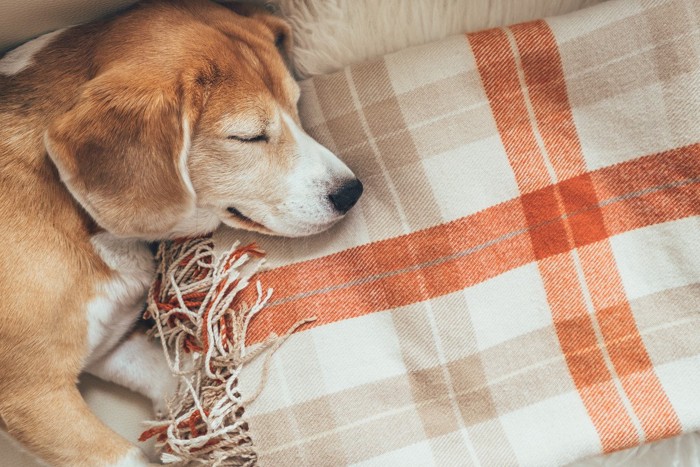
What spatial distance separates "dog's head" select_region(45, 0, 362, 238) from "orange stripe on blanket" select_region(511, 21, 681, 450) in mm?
446

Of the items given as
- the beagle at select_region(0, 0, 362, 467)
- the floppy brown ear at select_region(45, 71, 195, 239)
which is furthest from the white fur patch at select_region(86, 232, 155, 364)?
the floppy brown ear at select_region(45, 71, 195, 239)

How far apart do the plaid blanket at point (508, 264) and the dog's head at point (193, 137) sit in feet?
0.37

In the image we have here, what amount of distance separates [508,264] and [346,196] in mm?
375

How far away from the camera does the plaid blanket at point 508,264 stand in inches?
51.0

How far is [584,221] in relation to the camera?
53.3 inches

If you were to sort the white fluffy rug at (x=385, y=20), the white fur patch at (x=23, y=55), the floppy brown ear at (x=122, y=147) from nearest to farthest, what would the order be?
the floppy brown ear at (x=122, y=147), the white fur patch at (x=23, y=55), the white fluffy rug at (x=385, y=20)

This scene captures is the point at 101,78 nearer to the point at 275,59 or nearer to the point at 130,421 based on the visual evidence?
the point at 275,59

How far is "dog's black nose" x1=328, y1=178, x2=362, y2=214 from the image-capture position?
131 centimetres

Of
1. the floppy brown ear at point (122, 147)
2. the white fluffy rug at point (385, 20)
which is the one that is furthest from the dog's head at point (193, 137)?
the white fluffy rug at point (385, 20)

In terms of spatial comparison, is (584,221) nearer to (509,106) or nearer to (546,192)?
(546,192)

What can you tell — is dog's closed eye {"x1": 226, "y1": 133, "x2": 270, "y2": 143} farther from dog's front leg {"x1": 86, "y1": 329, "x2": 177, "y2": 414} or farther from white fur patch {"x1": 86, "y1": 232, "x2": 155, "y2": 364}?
dog's front leg {"x1": 86, "y1": 329, "x2": 177, "y2": 414}

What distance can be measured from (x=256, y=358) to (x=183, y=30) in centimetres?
68

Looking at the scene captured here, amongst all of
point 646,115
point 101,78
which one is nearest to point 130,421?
point 101,78

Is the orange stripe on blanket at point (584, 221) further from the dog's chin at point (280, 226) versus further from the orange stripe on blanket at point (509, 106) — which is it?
the dog's chin at point (280, 226)
